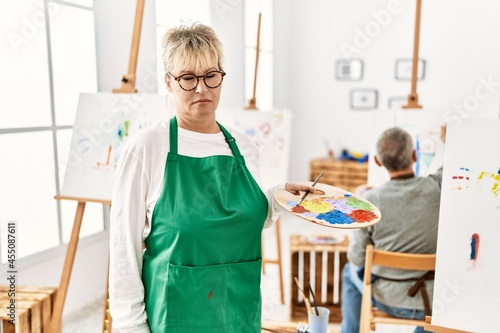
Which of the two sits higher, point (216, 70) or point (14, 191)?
point (216, 70)

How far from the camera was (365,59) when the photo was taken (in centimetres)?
562

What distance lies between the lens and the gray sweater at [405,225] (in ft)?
6.72

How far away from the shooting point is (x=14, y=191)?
7.76 ft

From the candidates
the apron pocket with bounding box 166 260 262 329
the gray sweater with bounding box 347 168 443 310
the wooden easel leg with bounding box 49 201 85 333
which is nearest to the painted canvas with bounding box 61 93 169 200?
the wooden easel leg with bounding box 49 201 85 333

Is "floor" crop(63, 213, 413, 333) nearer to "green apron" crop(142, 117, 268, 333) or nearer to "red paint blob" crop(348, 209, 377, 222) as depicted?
"green apron" crop(142, 117, 268, 333)

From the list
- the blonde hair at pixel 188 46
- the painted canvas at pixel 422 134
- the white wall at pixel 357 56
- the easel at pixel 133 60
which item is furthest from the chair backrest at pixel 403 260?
the white wall at pixel 357 56

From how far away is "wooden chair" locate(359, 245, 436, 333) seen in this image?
188cm

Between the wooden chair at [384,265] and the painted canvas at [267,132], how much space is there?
1297 mm

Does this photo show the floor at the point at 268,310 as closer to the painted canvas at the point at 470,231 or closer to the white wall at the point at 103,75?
the white wall at the point at 103,75

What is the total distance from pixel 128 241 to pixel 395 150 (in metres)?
1.36

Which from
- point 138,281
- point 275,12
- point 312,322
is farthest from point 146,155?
point 275,12

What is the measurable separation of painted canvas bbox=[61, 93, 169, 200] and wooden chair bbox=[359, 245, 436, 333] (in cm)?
105

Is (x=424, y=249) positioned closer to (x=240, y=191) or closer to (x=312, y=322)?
(x=312, y=322)

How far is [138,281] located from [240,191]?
36 centimetres
